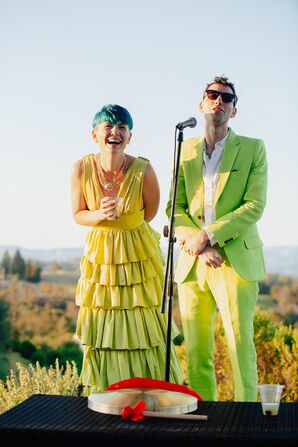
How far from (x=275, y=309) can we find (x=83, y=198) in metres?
4.12

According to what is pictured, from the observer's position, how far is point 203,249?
4156mm

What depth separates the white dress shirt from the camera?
4.26 metres

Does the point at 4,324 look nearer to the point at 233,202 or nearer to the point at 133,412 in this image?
the point at 233,202

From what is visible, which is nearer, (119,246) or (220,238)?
(220,238)

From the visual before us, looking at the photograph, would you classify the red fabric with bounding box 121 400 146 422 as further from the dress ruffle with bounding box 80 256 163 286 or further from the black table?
the dress ruffle with bounding box 80 256 163 286

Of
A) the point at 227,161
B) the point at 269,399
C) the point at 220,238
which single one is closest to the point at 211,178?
the point at 227,161

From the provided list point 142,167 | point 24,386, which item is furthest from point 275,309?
point 142,167

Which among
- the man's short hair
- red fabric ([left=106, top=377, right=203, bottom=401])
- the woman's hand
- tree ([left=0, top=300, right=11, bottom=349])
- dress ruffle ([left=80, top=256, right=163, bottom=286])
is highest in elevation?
the man's short hair

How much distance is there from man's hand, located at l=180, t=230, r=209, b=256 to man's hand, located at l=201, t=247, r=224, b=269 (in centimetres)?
2

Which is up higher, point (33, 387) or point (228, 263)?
point (228, 263)

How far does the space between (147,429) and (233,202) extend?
1467 mm

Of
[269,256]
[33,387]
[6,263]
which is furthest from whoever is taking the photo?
[6,263]

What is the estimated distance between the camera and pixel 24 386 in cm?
508

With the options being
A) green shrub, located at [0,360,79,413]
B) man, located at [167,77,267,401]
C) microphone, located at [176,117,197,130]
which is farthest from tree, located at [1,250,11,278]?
microphone, located at [176,117,197,130]
